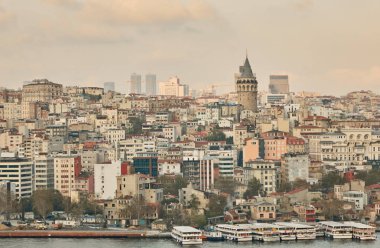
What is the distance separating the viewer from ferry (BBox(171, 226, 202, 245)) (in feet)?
99.4

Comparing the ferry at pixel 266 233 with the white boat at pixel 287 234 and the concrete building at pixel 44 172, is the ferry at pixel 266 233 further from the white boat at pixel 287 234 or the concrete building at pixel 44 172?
the concrete building at pixel 44 172

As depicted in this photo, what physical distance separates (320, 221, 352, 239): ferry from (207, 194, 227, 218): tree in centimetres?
321

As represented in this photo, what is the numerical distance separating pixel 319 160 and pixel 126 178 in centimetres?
951

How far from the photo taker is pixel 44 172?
38344 mm

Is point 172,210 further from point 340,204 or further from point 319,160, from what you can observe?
point 319,160

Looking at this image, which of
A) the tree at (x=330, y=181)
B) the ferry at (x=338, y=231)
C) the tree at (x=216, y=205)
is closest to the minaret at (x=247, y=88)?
the tree at (x=330, y=181)

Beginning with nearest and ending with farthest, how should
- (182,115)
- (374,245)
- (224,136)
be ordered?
(374,245) → (224,136) → (182,115)

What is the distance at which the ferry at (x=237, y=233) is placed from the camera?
31.2m

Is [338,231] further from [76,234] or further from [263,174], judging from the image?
[263,174]

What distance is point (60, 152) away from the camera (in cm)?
4100

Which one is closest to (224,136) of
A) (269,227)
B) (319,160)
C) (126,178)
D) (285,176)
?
(319,160)

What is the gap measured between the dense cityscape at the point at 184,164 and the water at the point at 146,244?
1682 millimetres

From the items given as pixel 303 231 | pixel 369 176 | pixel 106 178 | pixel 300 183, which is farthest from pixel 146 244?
pixel 369 176

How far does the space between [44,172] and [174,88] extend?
4632 centimetres
